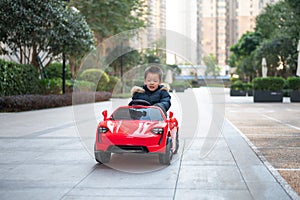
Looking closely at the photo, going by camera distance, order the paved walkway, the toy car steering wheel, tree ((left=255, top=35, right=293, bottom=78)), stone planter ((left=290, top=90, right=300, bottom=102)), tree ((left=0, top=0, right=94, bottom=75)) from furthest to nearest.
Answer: tree ((left=255, top=35, right=293, bottom=78))
stone planter ((left=290, top=90, right=300, bottom=102))
tree ((left=0, top=0, right=94, bottom=75))
the toy car steering wheel
the paved walkway

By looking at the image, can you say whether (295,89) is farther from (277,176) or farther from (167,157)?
(277,176)

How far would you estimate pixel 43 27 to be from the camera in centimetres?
2386

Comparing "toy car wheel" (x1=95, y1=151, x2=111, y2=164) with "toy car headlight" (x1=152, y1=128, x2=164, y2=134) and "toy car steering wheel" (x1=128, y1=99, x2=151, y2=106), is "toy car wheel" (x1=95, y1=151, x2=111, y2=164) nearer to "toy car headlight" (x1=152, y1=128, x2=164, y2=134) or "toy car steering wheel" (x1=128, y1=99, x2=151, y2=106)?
"toy car headlight" (x1=152, y1=128, x2=164, y2=134)

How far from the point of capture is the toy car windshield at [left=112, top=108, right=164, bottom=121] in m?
7.75

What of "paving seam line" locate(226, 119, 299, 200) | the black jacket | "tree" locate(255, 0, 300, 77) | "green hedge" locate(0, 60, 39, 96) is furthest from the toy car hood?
"tree" locate(255, 0, 300, 77)

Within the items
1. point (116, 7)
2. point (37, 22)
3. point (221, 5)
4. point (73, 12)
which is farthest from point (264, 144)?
point (221, 5)

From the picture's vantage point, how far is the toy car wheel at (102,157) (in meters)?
7.45

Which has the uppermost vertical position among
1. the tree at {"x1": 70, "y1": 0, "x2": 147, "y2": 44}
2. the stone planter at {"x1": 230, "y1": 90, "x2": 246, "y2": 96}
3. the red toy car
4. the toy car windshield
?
the tree at {"x1": 70, "y1": 0, "x2": 147, "y2": 44}

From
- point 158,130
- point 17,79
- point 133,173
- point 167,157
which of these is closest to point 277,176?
point 167,157

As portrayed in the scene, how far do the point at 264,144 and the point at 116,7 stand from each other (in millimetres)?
26502

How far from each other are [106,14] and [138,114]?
90.7 feet

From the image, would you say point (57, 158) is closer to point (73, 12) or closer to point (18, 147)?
point (18, 147)

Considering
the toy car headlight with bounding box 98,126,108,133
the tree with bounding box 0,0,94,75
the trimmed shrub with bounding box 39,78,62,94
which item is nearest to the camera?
the toy car headlight with bounding box 98,126,108,133

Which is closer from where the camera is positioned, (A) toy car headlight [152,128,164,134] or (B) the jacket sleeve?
(A) toy car headlight [152,128,164,134]
